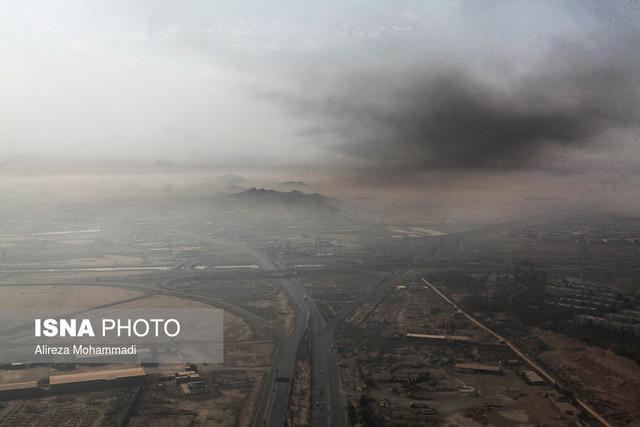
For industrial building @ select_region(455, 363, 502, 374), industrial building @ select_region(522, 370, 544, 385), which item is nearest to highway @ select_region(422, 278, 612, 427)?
industrial building @ select_region(522, 370, 544, 385)

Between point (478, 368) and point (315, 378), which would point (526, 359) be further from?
point (315, 378)

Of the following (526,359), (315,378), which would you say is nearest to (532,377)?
(526,359)

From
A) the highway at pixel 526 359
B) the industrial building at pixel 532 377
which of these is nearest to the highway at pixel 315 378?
the industrial building at pixel 532 377

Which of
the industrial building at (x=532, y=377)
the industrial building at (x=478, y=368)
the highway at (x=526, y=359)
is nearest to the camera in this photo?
the highway at (x=526, y=359)

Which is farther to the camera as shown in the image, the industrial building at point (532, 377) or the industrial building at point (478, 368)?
the industrial building at point (478, 368)

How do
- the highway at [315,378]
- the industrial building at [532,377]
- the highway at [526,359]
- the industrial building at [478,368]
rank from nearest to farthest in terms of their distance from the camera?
the highway at [315,378] < the highway at [526,359] < the industrial building at [532,377] < the industrial building at [478,368]

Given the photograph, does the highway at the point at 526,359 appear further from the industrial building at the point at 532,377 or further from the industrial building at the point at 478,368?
the industrial building at the point at 478,368

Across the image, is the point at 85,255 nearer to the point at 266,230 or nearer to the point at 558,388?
the point at 266,230

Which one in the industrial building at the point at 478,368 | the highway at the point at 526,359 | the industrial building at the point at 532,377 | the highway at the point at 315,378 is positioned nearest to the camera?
the highway at the point at 315,378

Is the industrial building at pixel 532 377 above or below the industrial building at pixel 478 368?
below

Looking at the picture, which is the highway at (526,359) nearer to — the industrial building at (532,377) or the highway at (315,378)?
the industrial building at (532,377)

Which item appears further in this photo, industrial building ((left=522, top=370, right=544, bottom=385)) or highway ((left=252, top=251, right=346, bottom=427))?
industrial building ((left=522, top=370, right=544, bottom=385))

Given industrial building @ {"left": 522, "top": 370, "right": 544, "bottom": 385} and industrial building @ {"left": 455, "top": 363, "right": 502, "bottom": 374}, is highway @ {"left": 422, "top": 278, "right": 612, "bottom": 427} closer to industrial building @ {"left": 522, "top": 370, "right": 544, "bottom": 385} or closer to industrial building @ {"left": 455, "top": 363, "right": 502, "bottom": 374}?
industrial building @ {"left": 522, "top": 370, "right": 544, "bottom": 385}
